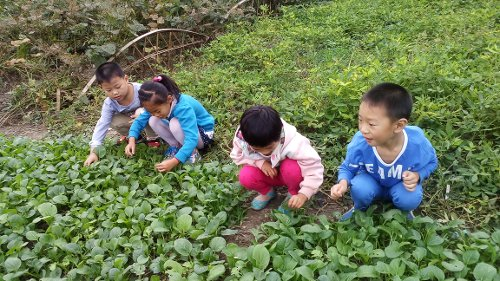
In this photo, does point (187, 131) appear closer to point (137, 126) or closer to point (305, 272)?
point (137, 126)

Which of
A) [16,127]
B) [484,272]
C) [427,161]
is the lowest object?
[16,127]

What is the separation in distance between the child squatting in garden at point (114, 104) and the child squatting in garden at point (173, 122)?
0.28 m

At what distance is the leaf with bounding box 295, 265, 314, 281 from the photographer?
2.20 meters

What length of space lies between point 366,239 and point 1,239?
2.35m

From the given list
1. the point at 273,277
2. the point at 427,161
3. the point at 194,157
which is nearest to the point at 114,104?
the point at 194,157

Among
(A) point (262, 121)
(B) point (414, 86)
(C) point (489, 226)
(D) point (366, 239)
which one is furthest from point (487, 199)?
(A) point (262, 121)

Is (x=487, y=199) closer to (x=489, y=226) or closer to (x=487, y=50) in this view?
(x=489, y=226)

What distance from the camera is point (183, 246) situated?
254 cm

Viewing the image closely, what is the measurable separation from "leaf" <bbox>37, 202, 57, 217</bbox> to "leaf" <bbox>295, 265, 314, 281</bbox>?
179 cm

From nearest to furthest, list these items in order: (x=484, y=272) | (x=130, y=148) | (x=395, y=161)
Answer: (x=484, y=272), (x=395, y=161), (x=130, y=148)

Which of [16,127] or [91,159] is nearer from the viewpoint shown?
[91,159]

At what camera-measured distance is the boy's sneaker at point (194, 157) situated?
3.63m

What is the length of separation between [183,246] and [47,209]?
112 cm

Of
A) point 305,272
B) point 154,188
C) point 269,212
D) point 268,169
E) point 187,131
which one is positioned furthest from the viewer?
point 187,131
